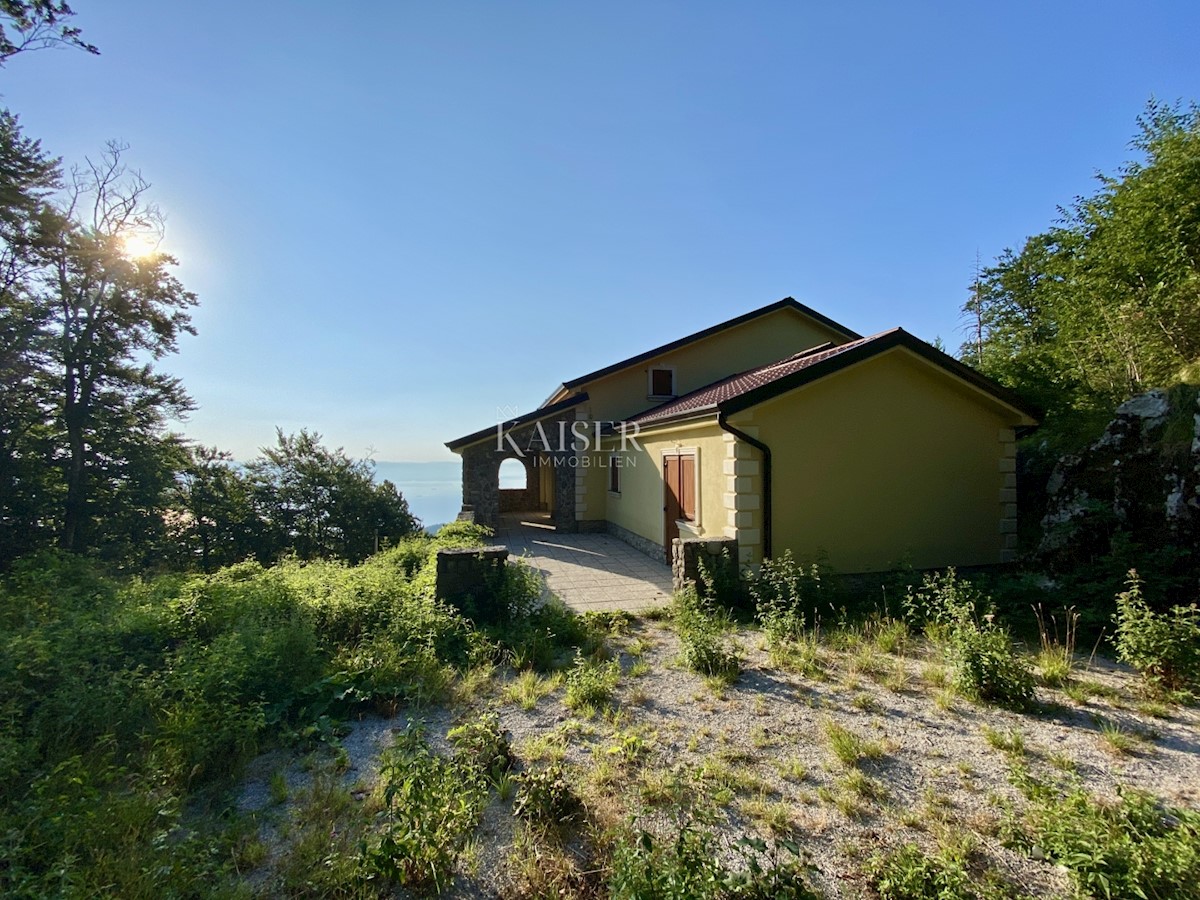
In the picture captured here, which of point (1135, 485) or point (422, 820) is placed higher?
point (1135, 485)

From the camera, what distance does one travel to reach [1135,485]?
6688mm

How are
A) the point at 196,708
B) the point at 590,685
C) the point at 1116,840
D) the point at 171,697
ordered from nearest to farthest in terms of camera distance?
the point at 1116,840 < the point at 196,708 < the point at 171,697 < the point at 590,685

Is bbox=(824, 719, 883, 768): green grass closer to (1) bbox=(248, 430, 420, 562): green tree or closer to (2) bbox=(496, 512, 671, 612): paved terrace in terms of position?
(2) bbox=(496, 512, 671, 612): paved terrace

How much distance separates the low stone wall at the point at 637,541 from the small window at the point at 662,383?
14.4 ft

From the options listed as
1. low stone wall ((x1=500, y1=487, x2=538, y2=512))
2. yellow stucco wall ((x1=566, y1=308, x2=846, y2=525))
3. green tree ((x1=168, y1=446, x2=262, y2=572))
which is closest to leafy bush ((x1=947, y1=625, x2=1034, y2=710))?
yellow stucco wall ((x1=566, y1=308, x2=846, y2=525))

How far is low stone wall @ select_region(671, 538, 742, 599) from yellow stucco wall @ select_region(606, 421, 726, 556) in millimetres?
956

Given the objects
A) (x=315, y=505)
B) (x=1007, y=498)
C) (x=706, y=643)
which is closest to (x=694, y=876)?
(x=706, y=643)

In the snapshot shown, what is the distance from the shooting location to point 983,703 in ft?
14.0

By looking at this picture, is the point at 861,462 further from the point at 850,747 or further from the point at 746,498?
the point at 850,747

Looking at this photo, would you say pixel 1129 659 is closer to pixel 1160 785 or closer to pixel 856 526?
pixel 1160 785

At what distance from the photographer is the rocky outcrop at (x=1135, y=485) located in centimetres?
596

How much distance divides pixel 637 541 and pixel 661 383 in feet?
18.2

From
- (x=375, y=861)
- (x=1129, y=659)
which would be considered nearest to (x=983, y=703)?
(x=1129, y=659)

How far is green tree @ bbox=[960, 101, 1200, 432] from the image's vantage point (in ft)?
26.5
